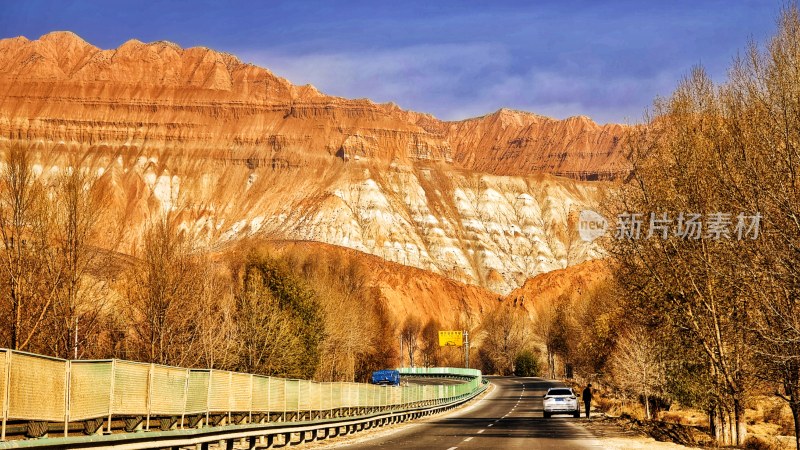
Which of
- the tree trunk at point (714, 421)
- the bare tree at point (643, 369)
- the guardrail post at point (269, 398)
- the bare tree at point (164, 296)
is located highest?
the bare tree at point (164, 296)

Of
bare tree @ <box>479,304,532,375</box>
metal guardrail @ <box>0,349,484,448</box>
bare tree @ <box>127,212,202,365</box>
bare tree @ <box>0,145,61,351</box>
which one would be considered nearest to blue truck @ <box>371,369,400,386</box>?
bare tree @ <box>127,212,202,365</box>

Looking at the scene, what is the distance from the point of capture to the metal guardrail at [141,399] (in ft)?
48.1

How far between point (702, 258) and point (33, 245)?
31.3 m

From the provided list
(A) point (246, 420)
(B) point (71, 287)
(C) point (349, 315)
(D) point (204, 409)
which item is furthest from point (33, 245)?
(C) point (349, 315)

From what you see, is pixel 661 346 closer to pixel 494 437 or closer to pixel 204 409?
pixel 494 437

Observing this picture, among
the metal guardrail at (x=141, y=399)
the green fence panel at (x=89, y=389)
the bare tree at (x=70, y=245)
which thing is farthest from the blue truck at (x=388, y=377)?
the green fence panel at (x=89, y=389)

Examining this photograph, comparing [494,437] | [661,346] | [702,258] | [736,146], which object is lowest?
[494,437]

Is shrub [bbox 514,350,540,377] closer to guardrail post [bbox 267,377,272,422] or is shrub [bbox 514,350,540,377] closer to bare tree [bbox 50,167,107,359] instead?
bare tree [bbox 50,167,107,359]

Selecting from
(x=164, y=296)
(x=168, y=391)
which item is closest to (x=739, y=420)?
(x=168, y=391)

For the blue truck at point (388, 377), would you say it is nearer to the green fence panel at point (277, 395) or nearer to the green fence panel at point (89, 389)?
the green fence panel at point (277, 395)

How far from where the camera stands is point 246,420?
1106 inches

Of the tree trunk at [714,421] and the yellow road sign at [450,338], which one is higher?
the yellow road sign at [450,338]

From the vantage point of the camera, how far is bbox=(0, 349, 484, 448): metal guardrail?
14.7 m

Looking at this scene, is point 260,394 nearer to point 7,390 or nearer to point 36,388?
point 36,388
